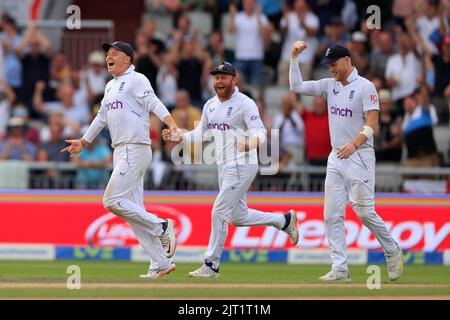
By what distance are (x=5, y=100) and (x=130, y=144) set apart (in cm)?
947

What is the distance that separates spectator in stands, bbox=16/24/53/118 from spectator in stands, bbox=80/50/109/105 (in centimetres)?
60

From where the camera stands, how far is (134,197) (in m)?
13.9

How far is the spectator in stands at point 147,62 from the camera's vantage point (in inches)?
860

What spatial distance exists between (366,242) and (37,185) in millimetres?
5395

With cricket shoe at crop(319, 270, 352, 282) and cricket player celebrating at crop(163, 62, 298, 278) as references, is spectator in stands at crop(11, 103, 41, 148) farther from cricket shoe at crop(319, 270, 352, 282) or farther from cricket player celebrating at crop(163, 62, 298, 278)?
cricket shoe at crop(319, 270, 352, 282)

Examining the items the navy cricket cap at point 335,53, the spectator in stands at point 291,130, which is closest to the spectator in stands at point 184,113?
the spectator in stands at point 291,130

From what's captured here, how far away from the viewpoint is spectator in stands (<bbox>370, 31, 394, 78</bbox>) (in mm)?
22312

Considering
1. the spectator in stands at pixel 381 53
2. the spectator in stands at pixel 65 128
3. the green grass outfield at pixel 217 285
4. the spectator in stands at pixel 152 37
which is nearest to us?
the green grass outfield at pixel 217 285

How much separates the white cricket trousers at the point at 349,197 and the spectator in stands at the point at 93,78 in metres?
Answer: 9.17

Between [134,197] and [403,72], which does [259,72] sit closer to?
[403,72]

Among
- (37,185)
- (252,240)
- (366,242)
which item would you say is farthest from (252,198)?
(37,185)

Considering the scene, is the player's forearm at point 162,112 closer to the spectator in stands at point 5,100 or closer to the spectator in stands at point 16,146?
the spectator in stands at point 16,146

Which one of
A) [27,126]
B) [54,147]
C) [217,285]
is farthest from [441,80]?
[217,285]

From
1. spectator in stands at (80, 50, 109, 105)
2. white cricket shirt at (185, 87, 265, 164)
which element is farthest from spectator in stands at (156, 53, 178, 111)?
white cricket shirt at (185, 87, 265, 164)
